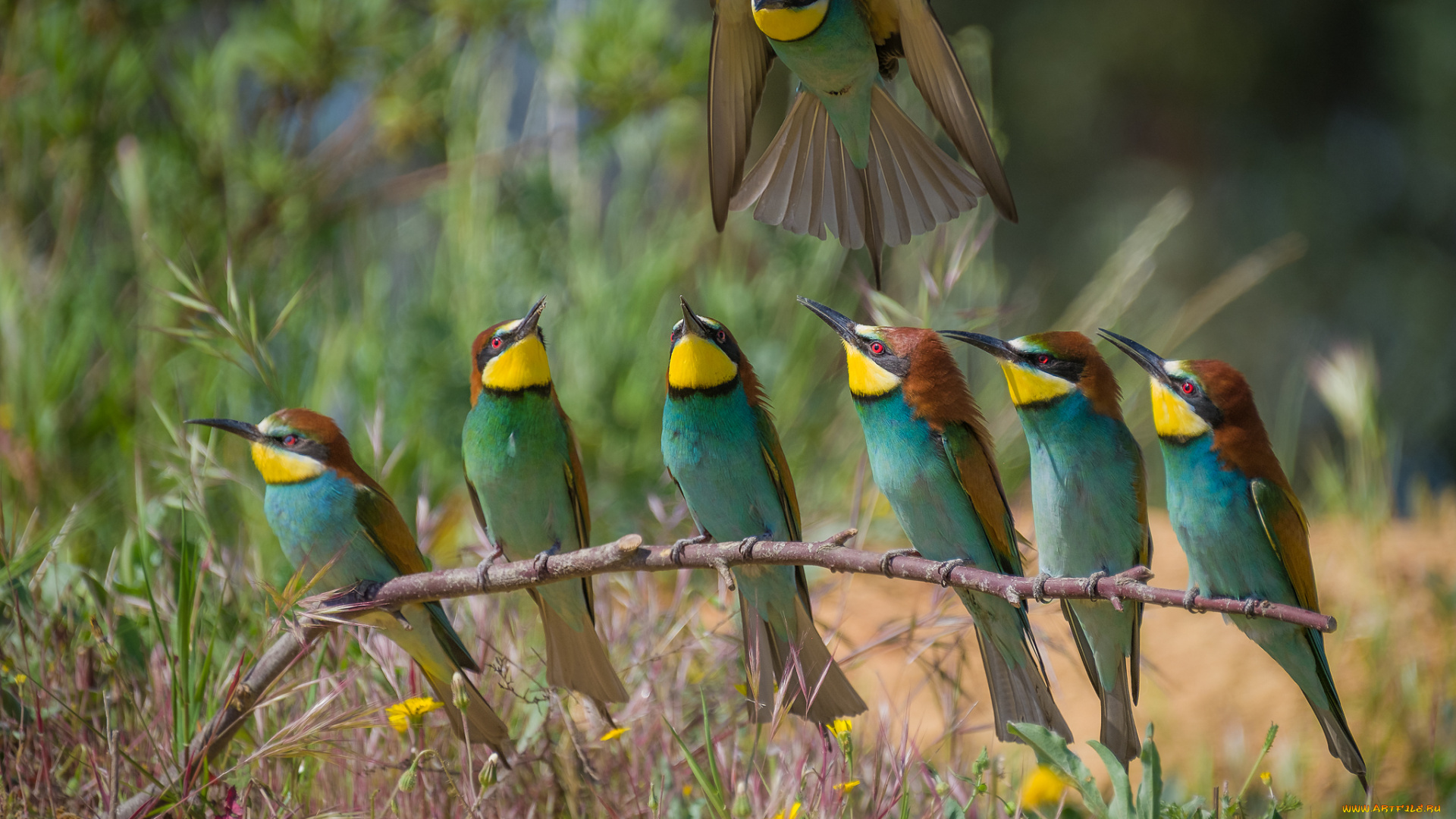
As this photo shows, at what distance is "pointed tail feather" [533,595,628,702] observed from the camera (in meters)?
1.95

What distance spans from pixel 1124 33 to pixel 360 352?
19.9 feet

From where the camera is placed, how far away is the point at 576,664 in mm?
1973

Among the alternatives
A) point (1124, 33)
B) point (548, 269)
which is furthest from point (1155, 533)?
point (1124, 33)

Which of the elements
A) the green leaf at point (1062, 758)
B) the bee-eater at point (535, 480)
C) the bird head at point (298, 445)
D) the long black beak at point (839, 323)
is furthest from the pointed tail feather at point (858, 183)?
the bird head at point (298, 445)

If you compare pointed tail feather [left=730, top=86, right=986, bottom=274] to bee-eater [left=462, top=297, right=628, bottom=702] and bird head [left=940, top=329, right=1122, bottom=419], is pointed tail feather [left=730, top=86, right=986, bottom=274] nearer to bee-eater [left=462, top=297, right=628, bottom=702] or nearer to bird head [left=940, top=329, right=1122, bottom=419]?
bird head [left=940, top=329, right=1122, bottom=419]

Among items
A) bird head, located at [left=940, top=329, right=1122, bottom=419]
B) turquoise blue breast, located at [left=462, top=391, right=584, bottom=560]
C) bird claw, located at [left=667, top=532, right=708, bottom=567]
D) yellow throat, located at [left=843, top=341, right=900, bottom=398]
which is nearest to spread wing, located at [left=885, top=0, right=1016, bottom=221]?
bird head, located at [left=940, top=329, right=1122, bottom=419]

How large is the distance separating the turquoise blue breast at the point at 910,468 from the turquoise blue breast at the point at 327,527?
2.80 ft

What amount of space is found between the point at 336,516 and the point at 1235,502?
138 cm

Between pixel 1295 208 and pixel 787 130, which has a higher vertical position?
pixel 787 130

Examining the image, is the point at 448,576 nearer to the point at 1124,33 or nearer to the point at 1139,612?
the point at 1139,612

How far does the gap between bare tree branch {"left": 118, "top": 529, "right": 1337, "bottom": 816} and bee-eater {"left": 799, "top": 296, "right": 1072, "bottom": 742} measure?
0.60ft

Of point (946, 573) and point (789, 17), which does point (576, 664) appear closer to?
point (946, 573)

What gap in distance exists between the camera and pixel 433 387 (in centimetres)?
409

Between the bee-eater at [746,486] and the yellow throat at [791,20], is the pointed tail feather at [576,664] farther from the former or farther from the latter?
the yellow throat at [791,20]
